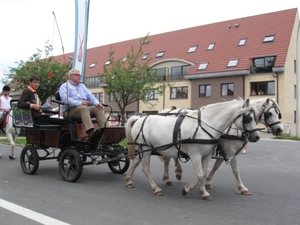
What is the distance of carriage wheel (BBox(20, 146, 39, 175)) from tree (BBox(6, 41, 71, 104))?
18.1m

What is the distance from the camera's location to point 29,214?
4449mm

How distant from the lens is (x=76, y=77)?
7.14 metres

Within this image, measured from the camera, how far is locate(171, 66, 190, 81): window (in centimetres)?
3584

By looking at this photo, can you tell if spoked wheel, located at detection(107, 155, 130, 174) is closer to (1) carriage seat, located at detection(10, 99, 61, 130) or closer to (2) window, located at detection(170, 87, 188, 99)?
(1) carriage seat, located at detection(10, 99, 61, 130)

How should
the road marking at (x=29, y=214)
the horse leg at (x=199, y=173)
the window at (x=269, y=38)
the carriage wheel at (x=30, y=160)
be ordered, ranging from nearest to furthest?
the road marking at (x=29, y=214) < the horse leg at (x=199, y=173) < the carriage wheel at (x=30, y=160) < the window at (x=269, y=38)

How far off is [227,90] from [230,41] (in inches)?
215

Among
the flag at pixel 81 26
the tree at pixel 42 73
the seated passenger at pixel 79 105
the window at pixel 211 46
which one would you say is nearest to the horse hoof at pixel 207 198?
the seated passenger at pixel 79 105

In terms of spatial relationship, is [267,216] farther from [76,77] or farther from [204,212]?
[76,77]

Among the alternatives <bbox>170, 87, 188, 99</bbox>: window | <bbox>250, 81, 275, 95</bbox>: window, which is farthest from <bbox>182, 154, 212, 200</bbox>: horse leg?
<bbox>170, 87, 188, 99</bbox>: window

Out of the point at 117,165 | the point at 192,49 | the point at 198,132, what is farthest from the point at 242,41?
the point at 198,132

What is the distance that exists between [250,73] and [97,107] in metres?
26.3

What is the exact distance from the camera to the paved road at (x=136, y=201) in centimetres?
436

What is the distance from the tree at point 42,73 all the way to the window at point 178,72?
13.3 meters

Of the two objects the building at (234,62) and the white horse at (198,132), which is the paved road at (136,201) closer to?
the white horse at (198,132)
